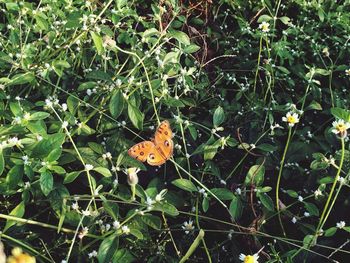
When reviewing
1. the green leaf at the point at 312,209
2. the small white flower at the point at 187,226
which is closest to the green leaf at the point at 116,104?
the small white flower at the point at 187,226

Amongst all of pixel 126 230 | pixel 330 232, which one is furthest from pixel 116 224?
pixel 330 232

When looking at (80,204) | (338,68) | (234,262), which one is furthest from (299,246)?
(338,68)

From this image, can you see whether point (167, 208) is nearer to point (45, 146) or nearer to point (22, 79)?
point (45, 146)

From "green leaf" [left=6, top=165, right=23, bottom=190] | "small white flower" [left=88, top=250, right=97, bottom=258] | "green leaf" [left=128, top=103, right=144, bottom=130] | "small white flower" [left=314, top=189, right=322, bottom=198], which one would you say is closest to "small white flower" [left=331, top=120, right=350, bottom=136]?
"small white flower" [left=314, top=189, right=322, bottom=198]

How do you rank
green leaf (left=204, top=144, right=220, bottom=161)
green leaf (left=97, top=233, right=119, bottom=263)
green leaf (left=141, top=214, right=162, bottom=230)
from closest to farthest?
green leaf (left=97, top=233, right=119, bottom=263) < green leaf (left=141, top=214, right=162, bottom=230) < green leaf (left=204, top=144, right=220, bottom=161)

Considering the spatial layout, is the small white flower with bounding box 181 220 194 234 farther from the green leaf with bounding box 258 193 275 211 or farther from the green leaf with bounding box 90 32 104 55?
the green leaf with bounding box 90 32 104 55

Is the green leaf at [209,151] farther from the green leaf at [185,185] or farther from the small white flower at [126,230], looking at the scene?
the small white flower at [126,230]

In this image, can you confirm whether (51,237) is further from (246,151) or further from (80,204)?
(246,151)
